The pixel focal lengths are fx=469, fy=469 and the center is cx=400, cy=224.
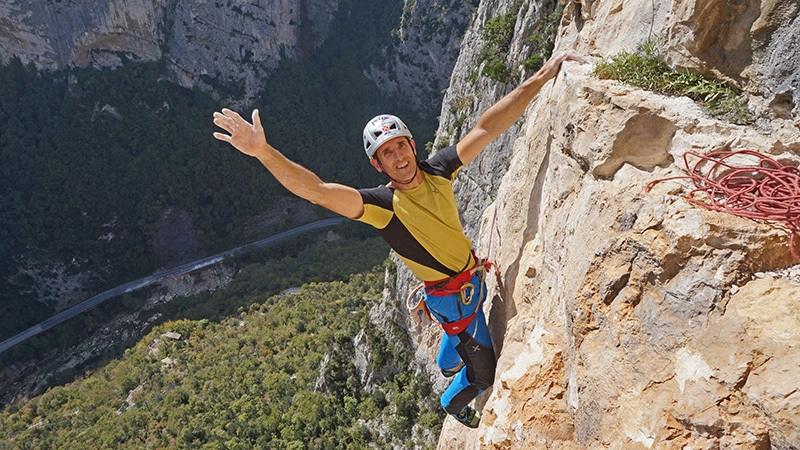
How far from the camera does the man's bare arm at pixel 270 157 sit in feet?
9.55

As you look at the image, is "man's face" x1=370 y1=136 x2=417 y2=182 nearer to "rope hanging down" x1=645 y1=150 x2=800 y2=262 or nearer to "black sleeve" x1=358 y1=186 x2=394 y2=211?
"black sleeve" x1=358 y1=186 x2=394 y2=211

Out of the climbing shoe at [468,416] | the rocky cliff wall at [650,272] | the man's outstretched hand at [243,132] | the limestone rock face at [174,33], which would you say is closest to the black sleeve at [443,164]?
the rocky cliff wall at [650,272]

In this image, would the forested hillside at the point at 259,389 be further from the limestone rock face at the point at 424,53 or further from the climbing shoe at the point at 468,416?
the limestone rock face at the point at 424,53

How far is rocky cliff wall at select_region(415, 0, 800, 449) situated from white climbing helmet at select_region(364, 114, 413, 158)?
4.00ft

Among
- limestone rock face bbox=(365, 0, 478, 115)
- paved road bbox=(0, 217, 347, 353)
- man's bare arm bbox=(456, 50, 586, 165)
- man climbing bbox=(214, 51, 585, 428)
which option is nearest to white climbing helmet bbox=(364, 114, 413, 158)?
man climbing bbox=(214, 51, 585, 428)

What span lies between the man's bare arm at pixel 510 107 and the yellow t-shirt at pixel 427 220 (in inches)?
8.9

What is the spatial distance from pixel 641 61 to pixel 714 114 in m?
0.72

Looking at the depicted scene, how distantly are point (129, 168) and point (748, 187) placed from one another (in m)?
52.4

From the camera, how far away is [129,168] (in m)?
46.1

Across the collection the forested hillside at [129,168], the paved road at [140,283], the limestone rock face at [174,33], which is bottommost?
the paved road at [140,283]

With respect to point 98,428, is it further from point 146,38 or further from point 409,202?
point 146,38

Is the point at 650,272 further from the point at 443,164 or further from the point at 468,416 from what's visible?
the point at 468,416

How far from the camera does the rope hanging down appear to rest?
2.04 m

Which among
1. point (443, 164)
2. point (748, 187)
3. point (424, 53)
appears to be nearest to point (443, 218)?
point (443, 164)
